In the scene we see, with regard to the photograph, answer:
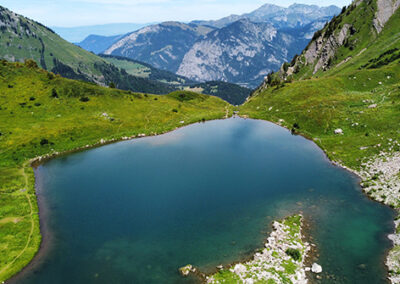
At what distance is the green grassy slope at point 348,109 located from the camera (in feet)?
262

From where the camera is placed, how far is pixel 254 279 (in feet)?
124

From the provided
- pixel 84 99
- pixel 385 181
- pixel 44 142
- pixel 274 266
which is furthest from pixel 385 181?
pixel 84 99

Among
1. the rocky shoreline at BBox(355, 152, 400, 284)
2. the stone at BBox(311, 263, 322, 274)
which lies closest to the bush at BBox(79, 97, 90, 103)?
the rocky shoreline at BBox(355, 152, 400, 284)

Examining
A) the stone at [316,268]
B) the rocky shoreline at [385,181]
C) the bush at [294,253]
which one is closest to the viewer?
the stone at [316,268]

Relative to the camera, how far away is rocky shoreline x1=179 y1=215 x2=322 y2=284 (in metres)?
38.1

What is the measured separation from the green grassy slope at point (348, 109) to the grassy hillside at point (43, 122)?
120ft

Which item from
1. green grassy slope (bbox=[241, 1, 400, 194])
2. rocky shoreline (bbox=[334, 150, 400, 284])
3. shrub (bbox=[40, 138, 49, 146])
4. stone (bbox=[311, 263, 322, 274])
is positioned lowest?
shrub (bbox=[40, 138, 49, 146])

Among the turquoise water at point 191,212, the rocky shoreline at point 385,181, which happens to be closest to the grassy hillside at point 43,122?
the turquoise water at point 191,212

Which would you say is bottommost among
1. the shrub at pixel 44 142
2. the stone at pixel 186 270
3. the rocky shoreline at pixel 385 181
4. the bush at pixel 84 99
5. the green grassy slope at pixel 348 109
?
the stone at pixel 186 270

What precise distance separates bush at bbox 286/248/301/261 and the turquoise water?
406cm

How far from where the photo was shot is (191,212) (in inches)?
2184

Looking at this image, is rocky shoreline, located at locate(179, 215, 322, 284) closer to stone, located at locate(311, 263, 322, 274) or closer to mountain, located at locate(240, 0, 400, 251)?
stone, located at locate(311, 263, 322, 274)

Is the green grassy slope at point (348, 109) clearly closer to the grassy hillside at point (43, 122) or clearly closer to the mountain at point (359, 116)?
the mountain at point (359, 116)

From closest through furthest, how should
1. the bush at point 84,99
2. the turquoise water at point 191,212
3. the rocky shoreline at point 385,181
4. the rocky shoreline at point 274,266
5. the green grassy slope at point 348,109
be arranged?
the rocky shoreline at point 274,266 → the turquoise water at point 191,212 → the rocky shoreline at point 385,181 → the green grassy slope at point 348,109 → the bush at point 84,99
